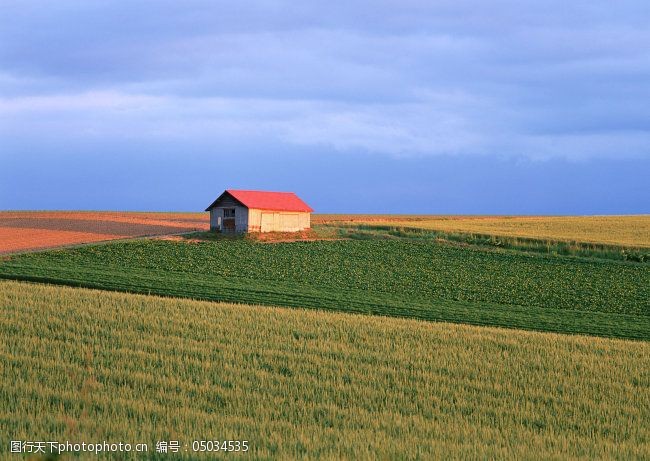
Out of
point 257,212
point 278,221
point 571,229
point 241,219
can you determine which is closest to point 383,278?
point 257,212

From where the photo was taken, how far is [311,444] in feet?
36.7

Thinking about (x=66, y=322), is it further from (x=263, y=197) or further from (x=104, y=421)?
(x=263, y=197)

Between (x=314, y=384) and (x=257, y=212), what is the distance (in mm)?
42557

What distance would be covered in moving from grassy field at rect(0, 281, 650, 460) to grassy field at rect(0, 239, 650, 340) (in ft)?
27.6

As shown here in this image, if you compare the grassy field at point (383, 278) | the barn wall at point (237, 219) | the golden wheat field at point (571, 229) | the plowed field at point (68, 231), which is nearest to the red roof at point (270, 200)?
the barn wall at point (237, 219)

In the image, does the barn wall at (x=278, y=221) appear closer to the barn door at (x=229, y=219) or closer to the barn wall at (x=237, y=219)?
the barn wall at (x=237, y=219)

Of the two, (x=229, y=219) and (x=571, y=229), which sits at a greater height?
(x=229, y=219)

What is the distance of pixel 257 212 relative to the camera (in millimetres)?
57750

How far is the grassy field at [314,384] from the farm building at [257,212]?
32.1 meters

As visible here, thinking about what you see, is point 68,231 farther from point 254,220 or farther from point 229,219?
point 254,220

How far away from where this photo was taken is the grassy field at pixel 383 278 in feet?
110

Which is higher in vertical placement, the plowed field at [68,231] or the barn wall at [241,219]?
the barn wall at [241,219]

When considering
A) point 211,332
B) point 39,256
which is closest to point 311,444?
point 211,332

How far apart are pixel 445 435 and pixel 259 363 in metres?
6.14
